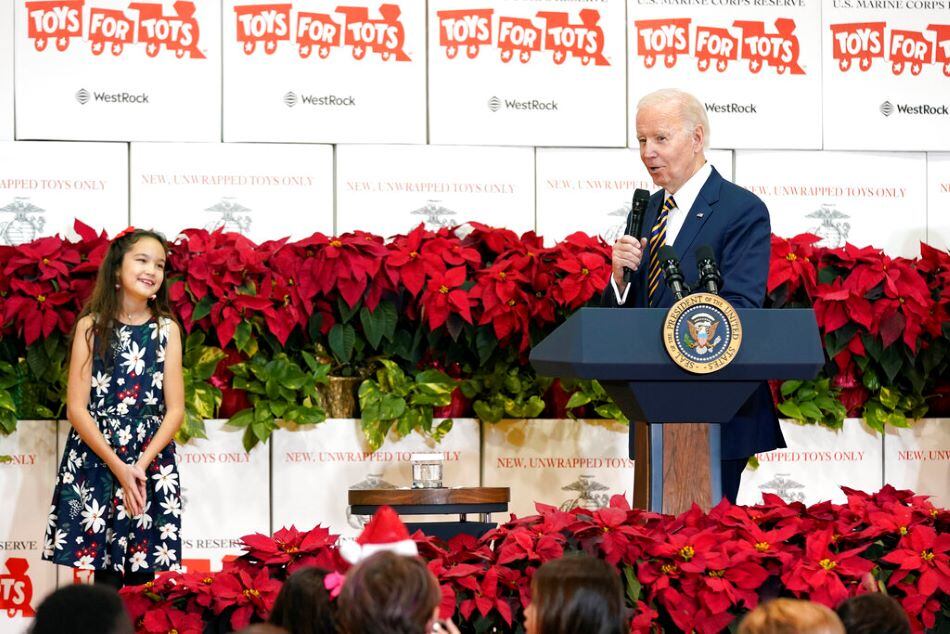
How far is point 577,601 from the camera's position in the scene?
6.37ft

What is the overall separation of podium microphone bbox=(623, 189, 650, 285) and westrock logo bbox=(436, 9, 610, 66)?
81.7 inches

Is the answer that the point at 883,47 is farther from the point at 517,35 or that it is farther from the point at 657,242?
the point at 657,242

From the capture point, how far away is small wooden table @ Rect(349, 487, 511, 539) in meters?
3.52

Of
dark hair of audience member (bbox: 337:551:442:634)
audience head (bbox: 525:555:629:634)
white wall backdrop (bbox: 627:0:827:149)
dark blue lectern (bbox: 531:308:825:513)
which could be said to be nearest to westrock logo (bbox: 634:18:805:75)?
white wall backdrop (bbox: 627:0:827:149)

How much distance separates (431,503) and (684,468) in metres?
1.02

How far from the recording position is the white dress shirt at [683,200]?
10.1 feet

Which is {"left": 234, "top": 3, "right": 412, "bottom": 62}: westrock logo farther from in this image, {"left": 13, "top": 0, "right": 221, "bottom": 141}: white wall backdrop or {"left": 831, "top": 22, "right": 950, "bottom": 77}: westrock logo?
{"left": 831, "top": 22, "right": 950, "bottom": 77}: westrock logo

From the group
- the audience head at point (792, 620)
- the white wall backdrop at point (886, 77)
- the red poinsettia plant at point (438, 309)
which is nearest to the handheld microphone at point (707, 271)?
the audience head at point (792, 620)

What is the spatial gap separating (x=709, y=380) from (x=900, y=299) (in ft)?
6.10

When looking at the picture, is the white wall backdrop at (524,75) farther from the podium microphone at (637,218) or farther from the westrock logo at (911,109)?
the podium microphone at (637,218)

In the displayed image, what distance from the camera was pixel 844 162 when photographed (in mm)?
5051

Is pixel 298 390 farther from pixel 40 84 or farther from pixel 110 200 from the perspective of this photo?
pixel 40 84

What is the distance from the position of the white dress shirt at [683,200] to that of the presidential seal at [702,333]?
1.60 ft

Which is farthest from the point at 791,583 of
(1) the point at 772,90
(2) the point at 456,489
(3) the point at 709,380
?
(1) the point at 772,90
